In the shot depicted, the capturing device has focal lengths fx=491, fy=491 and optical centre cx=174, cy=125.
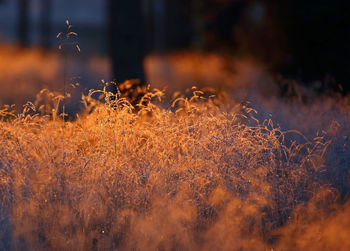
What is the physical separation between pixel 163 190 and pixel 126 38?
3858mm

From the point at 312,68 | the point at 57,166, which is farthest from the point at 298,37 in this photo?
the point at 57,166

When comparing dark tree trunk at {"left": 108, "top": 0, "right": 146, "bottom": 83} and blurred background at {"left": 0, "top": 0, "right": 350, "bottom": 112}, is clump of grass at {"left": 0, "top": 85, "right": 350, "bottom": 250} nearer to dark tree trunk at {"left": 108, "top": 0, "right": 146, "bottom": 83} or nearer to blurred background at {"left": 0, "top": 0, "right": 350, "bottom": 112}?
blurred background at {"left": 0, "top": 0, "right": 350, "bottom": 112}

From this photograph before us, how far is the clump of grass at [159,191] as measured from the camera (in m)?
3.50

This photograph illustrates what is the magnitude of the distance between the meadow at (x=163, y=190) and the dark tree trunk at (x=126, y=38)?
8.24 feet

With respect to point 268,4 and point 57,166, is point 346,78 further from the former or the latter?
point 57,166

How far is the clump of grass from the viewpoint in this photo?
350 centimetres

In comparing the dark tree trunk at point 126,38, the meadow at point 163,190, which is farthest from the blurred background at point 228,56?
the meadow at point 163,190

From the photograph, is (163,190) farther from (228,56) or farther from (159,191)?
(228,56)

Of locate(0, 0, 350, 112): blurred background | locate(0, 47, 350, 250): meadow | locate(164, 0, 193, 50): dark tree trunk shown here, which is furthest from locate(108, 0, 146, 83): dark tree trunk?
locate(164, 0, 193, 50): dark tree trunk

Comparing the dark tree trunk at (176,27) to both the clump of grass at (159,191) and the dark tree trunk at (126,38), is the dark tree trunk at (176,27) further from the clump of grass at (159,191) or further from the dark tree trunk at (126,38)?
the clump of grass at (159,191)

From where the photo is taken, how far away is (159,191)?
3.85m

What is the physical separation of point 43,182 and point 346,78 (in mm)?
6769

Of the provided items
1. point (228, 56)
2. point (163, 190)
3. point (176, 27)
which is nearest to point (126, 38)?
point (163, 190)

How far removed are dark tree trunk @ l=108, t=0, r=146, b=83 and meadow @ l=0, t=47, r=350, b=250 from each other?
251 centimetres
